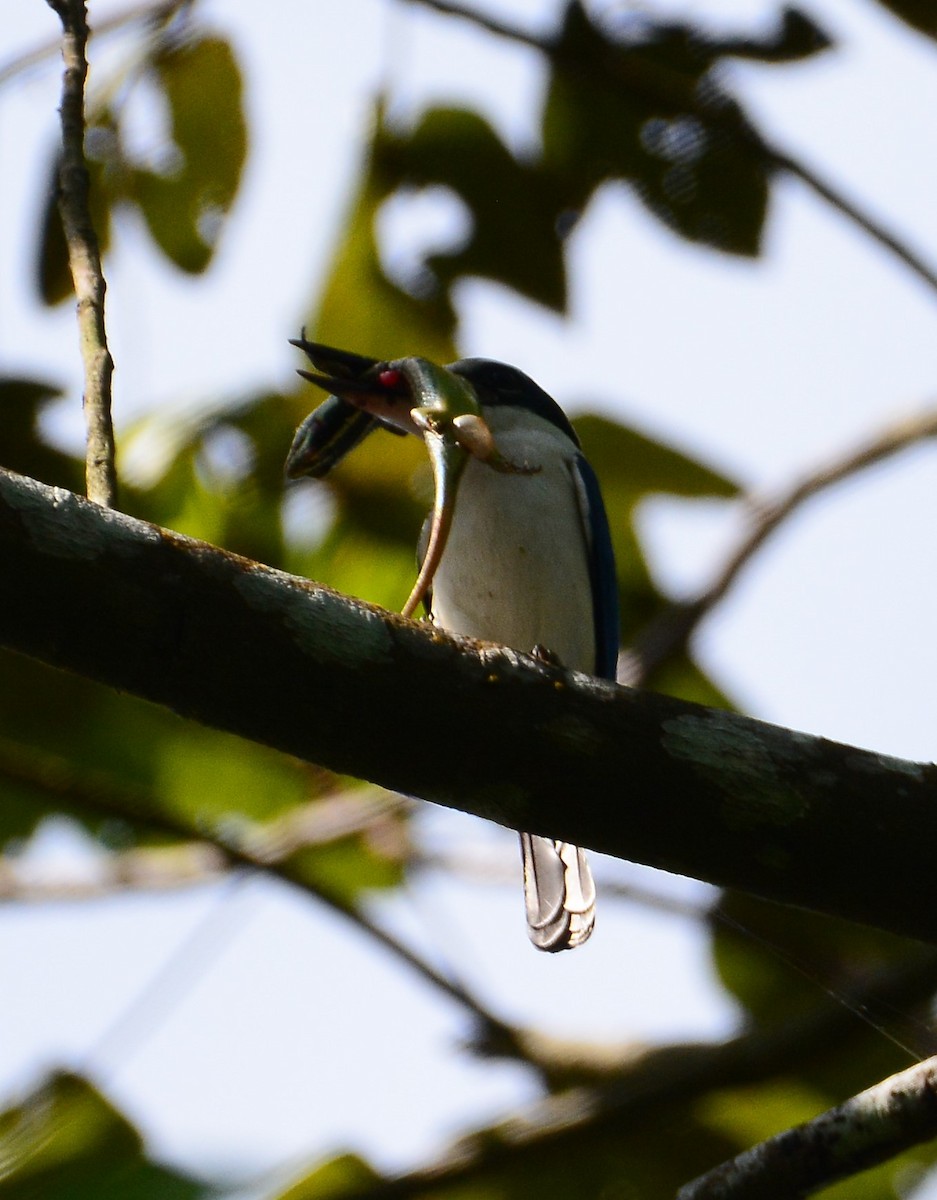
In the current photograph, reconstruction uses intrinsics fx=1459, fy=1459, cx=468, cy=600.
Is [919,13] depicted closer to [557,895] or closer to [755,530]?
[755,530]

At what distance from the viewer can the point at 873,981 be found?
4.13 meters

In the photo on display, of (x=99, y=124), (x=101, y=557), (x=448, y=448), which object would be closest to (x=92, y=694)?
(x=99, y=124)

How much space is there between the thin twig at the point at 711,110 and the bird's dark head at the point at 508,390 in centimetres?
113

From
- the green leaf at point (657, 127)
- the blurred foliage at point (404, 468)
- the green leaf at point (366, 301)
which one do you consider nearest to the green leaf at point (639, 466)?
the blurred foliage at point (404, 468)

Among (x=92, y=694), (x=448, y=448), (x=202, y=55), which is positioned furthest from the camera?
(x=92, y=694)

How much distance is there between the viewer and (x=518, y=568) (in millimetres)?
4363

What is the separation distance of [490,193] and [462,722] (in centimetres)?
262

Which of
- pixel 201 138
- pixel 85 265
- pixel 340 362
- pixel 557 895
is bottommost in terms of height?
pixel 557 895

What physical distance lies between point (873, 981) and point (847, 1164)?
1.66 metres

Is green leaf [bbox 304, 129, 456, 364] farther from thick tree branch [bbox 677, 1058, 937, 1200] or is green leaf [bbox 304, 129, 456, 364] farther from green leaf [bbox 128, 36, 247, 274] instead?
thick tree branch [bbox 677, 1058, 937, 1200]

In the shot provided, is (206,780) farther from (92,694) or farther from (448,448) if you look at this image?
(448,448)

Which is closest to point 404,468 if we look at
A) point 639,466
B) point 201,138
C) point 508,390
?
point 508,390

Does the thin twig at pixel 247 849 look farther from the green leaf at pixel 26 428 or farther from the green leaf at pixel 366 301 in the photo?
the green leaf at pixel 366 301

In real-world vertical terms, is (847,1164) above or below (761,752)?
below
